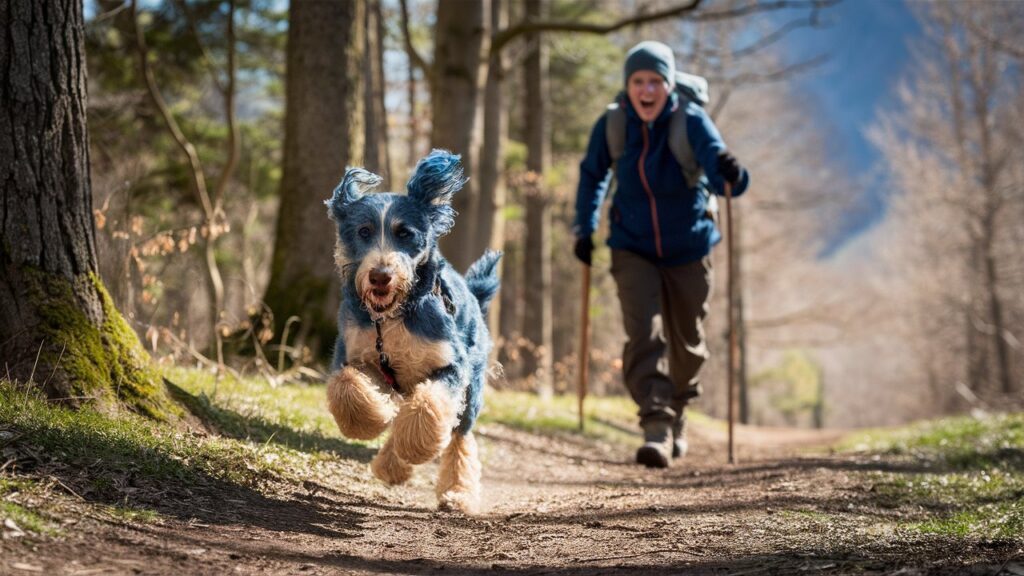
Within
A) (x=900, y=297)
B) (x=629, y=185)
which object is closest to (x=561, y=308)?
(x=900, y=297)

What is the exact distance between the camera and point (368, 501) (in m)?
5.12

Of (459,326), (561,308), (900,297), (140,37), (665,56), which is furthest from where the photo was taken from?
(900,297)

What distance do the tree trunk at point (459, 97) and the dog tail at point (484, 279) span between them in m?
5.24

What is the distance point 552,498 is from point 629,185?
2856 mm

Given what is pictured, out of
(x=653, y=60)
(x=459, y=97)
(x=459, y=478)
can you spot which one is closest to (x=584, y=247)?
(x=653, y=60)

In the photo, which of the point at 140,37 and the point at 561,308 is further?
the point at 561,308

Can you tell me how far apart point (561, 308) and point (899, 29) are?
233 feet

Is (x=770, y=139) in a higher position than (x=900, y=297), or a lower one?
higher

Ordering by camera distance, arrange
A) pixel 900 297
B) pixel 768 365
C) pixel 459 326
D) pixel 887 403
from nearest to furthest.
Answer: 1. pixel 459 326
2. pixel 900 297
3. pixel 768 365
4. pixel 887 403

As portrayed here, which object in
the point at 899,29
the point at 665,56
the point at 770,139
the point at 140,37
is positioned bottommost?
the point at 665,56

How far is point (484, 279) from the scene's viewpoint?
584 centimetres

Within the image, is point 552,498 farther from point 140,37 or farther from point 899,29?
point 899,29

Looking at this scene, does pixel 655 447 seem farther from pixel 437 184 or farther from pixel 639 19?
pixel 639 19

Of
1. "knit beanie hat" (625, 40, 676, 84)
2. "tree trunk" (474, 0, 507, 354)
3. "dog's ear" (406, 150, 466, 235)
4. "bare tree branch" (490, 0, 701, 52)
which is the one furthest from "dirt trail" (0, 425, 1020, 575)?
"tree trunk" (474, 0, 507, 354)
